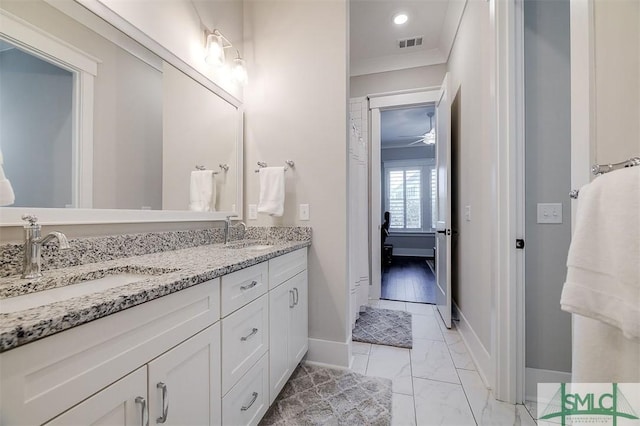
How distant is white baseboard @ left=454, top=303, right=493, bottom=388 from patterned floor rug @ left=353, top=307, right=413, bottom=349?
437 millimetres

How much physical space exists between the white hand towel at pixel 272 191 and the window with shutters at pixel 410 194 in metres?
5.52

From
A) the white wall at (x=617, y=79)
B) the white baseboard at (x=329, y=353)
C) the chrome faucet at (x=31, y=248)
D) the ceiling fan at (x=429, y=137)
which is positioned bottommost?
the white baseboard at (x=329, y=353)

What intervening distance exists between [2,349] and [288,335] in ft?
4.25

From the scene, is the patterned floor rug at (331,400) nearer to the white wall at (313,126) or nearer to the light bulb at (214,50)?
the white wall at (313,126)

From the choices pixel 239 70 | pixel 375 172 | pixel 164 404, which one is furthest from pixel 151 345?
pixel 375 172

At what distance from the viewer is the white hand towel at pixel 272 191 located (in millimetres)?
1929

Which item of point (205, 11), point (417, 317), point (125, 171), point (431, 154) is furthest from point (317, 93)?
point (431, 154)

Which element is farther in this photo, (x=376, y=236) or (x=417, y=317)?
(x=376, y=236)

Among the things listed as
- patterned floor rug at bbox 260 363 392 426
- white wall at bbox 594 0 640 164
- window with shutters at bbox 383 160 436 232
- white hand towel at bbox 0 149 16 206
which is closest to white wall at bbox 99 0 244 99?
white hand towel at bbox 0 149 16 206

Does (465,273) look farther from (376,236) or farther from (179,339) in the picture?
(179,339)

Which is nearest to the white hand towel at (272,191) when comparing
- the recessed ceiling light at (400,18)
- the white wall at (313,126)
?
the white wall at (313,126)

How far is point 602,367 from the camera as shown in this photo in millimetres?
700

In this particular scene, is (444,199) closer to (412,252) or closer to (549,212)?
(549,212)

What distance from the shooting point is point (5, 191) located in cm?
88
